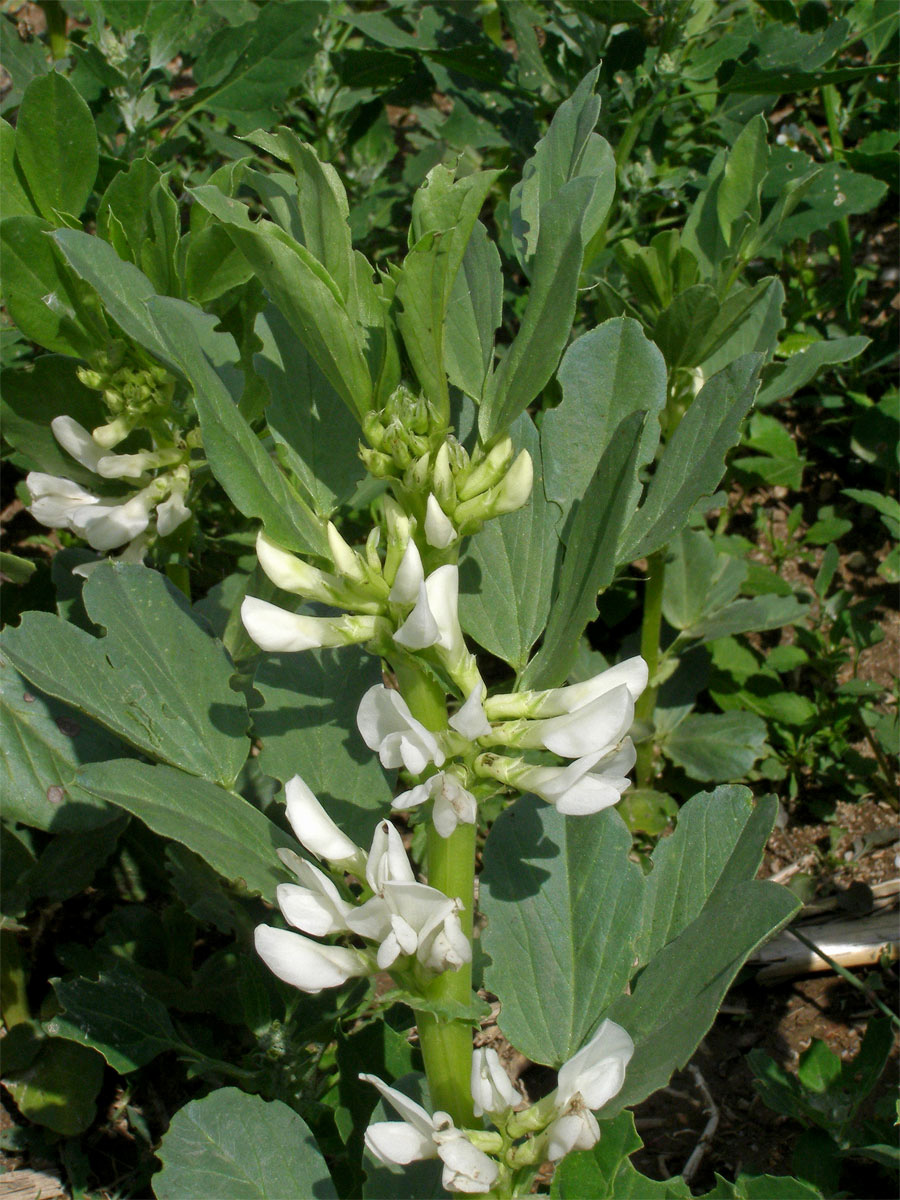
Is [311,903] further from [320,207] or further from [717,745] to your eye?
[717,745]

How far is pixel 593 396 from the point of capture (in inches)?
53.2

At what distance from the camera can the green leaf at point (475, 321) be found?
4.01 feet

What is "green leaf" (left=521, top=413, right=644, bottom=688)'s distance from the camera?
3.60ft

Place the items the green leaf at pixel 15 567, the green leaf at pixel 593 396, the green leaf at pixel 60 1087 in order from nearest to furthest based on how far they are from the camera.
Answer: the green leaf at pixel 593 396 < the green leaf at pixel 60 1087 < the green leaf at pixel 15 567

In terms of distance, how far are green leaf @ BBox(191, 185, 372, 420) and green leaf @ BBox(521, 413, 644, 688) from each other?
10.8 inches

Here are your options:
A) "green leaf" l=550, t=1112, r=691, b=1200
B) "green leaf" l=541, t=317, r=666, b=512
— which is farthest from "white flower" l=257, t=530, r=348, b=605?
"green leaf" l=550, t=1112, r=691, b=1200

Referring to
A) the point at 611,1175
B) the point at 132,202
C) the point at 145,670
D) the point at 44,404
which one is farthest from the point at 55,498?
the point at 611,1175

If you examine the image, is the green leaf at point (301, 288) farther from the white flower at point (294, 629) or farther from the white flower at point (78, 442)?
the white flower at point (78, 442)

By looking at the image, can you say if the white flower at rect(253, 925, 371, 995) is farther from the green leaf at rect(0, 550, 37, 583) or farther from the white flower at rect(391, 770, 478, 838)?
the green leaf at rect(0, 550, 37, 583)

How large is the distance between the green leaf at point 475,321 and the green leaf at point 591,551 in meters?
0.18

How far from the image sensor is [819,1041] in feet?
6.87

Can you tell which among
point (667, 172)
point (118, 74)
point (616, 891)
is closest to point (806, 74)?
point (667, 172)

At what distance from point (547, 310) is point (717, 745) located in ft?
5.71


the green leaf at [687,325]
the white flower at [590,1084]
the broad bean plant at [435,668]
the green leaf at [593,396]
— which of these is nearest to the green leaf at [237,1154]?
the broad bean plant at [435,668]
